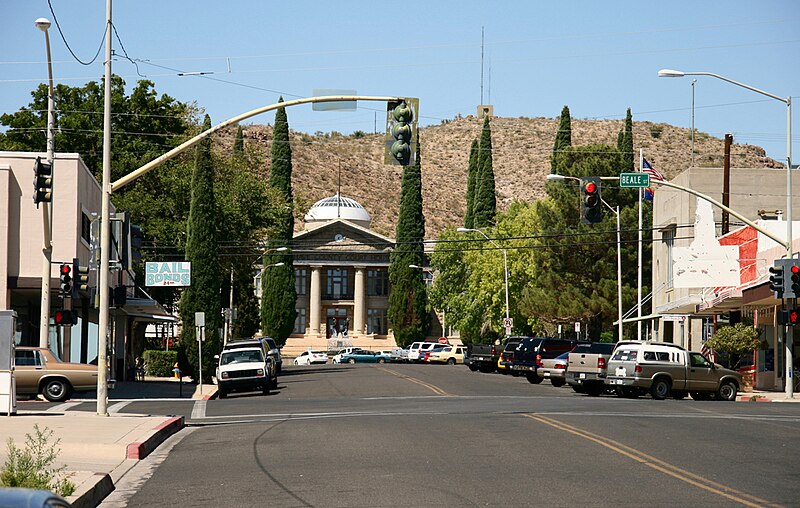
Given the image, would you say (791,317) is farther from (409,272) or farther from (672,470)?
(409,272)

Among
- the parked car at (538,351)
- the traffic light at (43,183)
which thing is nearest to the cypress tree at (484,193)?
the parked car at (538,351)

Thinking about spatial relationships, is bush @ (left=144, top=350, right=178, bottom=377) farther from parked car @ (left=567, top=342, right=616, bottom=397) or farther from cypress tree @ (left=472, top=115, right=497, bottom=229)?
cypress tree @ (left=472, top=115, right=497, bottom=229)

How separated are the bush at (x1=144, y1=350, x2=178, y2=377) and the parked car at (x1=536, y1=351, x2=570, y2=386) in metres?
23.6

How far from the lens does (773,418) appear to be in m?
25.5

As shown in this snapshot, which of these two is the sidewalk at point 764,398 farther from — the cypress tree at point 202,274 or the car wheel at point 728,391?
the cypress tree at point 202,274

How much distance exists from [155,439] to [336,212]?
303 ft

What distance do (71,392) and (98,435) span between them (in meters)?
15.0

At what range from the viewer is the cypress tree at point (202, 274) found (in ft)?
176

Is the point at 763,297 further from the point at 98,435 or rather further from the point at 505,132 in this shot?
the point at 505,132

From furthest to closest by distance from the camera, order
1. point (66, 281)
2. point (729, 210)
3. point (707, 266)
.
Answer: point (707, 266)
point (729, 210)
point (66, 281)

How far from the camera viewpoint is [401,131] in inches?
858

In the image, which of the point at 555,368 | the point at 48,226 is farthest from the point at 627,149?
the point at 48,226

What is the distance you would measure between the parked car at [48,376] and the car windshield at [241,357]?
29.6 feet

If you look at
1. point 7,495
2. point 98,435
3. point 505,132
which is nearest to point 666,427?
point 98,435
